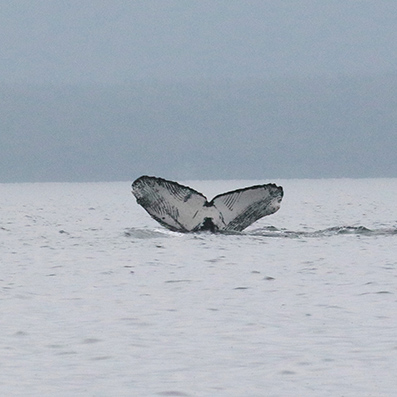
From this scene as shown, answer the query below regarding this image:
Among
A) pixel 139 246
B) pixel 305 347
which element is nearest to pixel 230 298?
pixel 305 347

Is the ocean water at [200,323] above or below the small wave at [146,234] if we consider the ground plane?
below

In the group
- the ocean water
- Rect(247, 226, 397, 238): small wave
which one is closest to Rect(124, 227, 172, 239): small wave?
Rect(247, 226, 397, 238): small wave

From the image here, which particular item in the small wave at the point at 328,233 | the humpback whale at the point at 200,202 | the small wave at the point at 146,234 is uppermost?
the humpback whale at the point at 200,202

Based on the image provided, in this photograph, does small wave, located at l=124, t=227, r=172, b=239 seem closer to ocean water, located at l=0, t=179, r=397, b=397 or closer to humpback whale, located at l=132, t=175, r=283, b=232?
humpback whale, located at l=132, t=175, r=283, b=232

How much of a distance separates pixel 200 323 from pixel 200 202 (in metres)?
12.7

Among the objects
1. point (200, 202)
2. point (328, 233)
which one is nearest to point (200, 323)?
point (200, 202)

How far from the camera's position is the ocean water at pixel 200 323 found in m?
7.62

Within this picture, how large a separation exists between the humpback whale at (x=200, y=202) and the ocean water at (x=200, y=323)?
323cm

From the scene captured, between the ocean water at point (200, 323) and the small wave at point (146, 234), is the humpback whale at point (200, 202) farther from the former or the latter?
the ocean water at point (200, 323)

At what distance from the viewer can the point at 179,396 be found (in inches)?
281

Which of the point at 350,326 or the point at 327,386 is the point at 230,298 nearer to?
the point at 350,326

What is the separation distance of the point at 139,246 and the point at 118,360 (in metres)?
13.2

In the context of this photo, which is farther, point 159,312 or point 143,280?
point 143,280

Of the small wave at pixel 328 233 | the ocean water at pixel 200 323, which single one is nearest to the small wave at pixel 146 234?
the small wave at pixel 328 233
